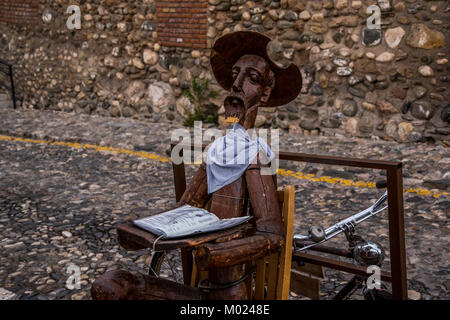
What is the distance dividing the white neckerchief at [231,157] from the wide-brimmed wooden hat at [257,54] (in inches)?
12.4

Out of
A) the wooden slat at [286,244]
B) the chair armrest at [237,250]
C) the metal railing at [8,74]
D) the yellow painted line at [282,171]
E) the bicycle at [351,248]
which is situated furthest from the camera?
the metal railing at [8,74]

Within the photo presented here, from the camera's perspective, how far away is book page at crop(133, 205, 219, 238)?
5.58 ft

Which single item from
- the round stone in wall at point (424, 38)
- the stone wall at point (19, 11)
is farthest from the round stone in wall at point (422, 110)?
the stone wall at point (19, 11)

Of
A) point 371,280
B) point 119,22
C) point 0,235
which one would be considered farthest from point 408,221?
point 119,22

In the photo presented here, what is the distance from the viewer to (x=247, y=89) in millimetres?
2102

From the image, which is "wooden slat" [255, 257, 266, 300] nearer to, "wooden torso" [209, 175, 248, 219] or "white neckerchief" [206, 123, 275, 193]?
"wooden torso" [209, 175, 248, 219]

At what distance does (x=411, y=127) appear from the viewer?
6.05 m

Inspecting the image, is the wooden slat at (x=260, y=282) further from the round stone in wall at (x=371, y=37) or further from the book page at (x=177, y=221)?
the round stone in wall at (x=371, y=37)

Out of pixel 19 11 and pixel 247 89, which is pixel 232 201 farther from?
pixel 19 11

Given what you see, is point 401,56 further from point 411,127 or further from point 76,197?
point 76,197

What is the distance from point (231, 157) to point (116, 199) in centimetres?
294

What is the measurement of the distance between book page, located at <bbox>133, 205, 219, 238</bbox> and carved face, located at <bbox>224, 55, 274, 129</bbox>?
0.45m

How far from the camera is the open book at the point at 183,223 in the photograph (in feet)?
5.56

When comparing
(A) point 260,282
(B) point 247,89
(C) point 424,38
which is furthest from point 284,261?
(C) point 424,38
